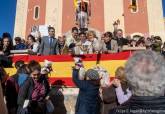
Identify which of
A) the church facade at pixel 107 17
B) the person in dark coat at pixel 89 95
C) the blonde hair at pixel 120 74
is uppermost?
the church facade at pixel 107 17

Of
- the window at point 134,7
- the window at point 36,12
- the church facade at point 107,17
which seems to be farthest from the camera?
the window at point 36,12

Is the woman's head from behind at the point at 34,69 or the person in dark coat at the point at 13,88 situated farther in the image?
the person in dark coat at the point at 13,88

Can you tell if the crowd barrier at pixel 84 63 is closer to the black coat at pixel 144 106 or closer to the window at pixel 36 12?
the black coat at pixel 144 106

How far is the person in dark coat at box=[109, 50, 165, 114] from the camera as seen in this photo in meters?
2.44

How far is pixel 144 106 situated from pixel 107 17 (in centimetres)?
2904

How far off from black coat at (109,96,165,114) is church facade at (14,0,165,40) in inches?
1090

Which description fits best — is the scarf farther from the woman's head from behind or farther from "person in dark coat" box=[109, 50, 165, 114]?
"person in dark coat" box=[109, 50, 165, 114]

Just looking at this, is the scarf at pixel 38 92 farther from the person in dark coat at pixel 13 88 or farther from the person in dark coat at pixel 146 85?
the person in dark coat at pixel 146 85

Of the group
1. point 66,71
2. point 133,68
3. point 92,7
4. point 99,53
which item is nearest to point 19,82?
point 66,71

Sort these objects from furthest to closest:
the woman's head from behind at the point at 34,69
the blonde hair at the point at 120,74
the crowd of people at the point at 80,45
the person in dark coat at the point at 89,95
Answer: the crowd of people at the point at 80,45
the person in dark coat at the point at 89,95
the woman's head from behind at the point at 34,69
the blonde hair at the point at 120,74

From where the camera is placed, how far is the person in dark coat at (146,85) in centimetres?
244

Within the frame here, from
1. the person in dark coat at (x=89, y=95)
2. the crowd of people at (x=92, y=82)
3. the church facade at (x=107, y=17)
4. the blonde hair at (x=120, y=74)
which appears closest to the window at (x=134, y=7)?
the church facade at (x=107, y=17)

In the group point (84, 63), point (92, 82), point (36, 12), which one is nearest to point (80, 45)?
point (84, 63)

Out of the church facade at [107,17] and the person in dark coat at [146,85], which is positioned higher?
the church facade at [107,17]
